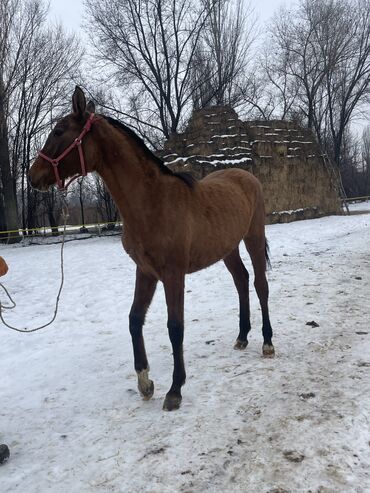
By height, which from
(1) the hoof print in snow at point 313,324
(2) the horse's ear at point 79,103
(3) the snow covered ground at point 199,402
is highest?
(2) the horse's ear at point 79,103

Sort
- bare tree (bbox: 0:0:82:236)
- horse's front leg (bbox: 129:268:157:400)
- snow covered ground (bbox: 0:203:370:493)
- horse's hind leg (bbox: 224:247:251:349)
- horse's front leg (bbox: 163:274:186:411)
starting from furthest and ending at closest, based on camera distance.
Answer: bare tree (bbox: 0:0:82:236)
horse's hind leg (bbox: 224:247:251:349)
horse's front leg (bbox: 129:268:157:400)
horse's front leg (bbox: 163:274:186:411)
snow covered ground (bbox: 0:203:370:493)

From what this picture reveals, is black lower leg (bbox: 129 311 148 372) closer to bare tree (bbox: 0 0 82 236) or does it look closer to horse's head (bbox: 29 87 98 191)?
horse's head (bbox: 29 87 98 191)

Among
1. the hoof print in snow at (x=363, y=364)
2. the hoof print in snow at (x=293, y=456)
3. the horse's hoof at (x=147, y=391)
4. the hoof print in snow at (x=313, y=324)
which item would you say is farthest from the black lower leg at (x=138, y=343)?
the hoof print in snow at (x=313, y=324)

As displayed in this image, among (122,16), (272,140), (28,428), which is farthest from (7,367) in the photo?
(122,16)

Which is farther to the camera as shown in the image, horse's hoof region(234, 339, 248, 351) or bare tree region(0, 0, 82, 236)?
bare tree region(0, 0, 82, 236)

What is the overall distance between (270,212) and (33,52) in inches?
526

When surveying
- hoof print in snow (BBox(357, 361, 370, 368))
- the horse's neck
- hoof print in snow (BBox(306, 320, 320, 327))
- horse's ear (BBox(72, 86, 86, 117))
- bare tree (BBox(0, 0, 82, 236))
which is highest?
bare tree (BBox(0, 0, 82, 236))

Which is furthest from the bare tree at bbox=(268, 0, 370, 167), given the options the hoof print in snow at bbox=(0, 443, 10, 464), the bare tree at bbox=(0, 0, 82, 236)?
the hoof print in snow at bbox=(0, 443, 10, 464)

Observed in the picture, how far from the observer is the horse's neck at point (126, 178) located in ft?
10.6

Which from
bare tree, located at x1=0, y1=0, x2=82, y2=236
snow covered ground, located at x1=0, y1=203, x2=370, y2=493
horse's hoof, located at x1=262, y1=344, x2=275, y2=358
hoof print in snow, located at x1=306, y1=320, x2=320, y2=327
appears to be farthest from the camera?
bare tree, located at x1=0, y1=0, x2=82, y2=236

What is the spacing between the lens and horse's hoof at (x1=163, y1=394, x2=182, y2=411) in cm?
316

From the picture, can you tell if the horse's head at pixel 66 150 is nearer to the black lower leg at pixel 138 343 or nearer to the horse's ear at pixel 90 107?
the horse's ear at pixel 90 107

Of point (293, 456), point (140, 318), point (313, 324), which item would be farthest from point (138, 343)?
point (313, 324)

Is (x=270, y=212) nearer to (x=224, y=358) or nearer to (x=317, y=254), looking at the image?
(x=317, y=254)
